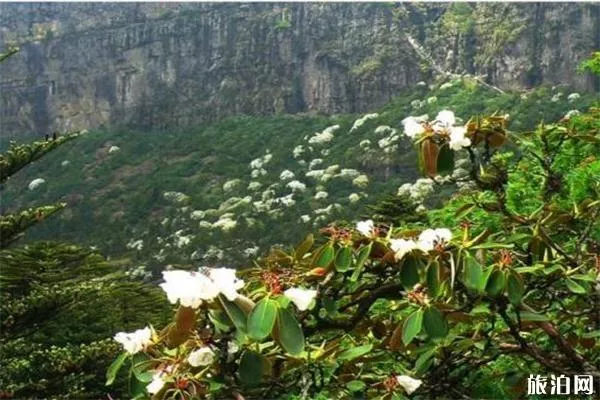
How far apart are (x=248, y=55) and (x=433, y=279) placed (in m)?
84.1

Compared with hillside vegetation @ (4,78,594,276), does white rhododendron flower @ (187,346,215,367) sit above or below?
above

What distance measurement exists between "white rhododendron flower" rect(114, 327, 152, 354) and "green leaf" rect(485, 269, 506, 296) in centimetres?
64

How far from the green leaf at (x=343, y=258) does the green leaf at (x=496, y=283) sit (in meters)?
0.26

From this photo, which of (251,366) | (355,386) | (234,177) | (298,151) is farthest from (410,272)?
(234,177)

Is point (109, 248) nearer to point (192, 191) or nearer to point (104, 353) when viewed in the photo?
point (192, 191)

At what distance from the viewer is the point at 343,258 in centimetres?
162

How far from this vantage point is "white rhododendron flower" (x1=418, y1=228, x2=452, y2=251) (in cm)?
161

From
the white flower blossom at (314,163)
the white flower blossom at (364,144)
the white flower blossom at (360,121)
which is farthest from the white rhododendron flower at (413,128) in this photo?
the white flower blossom at (360,121)

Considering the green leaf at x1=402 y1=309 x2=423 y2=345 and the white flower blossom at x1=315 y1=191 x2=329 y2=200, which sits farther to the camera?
the white flower blossom at x1=315 y1=191 x2=329 y2=200

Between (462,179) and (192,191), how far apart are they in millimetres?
59701

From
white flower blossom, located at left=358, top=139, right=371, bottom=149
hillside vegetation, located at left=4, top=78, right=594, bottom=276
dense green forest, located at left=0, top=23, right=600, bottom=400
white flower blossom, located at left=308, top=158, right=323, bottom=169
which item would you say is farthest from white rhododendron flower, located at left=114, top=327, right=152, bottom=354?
white flower blossom, located at left=308, top=158, right=323, bottom=169

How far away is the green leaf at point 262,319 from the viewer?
4.45ft

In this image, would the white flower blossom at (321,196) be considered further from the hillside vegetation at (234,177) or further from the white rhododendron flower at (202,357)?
the white rhododendron flower at (202,357)

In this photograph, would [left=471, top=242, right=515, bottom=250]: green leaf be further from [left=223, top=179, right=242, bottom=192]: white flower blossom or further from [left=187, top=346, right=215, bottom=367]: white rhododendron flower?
[left=223, top=179, right=242, bottom=192]: white flower blossom
